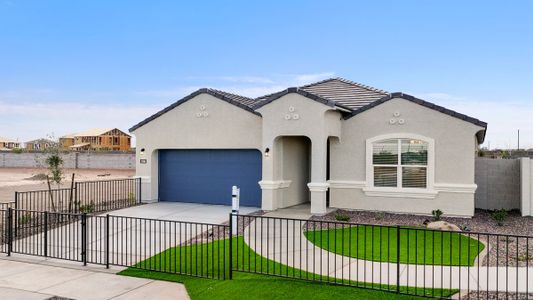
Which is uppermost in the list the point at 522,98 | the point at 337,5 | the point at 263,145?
the point at 337,5

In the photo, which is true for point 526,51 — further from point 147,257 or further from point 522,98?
point 147,257

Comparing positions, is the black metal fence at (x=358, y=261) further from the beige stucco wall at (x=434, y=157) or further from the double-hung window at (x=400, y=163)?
the double-hung window at (x=400, y=163)

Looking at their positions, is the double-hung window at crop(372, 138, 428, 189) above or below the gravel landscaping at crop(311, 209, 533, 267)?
above

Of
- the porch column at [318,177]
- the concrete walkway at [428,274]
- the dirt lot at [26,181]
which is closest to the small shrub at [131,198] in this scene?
the dirt lot at [26,181]

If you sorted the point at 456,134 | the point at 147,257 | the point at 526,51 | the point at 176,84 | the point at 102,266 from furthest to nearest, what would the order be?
the point at 176,84, the point at 526,51, the point at 456,134, the point at 147,257, the point at 102,266

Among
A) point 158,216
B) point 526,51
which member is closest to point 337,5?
point 526,51

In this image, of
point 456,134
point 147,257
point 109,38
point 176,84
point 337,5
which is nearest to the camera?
point 147,257

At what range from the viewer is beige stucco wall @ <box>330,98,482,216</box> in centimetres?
1401

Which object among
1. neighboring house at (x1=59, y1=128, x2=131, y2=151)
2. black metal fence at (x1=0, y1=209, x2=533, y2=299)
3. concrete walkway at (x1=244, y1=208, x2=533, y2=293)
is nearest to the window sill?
black metal fence at (x1=0, y1=209, x2=533, y2=299)

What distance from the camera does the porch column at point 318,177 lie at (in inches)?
571

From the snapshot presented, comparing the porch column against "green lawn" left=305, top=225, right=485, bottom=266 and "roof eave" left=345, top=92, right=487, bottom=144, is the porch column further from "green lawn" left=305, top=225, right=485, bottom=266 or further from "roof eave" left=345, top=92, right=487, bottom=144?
"green lawn" left=305, top=225, right=485, bottom=266

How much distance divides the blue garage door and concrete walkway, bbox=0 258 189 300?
865cm

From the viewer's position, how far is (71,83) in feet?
98.8

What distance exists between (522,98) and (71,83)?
28.8 metres
